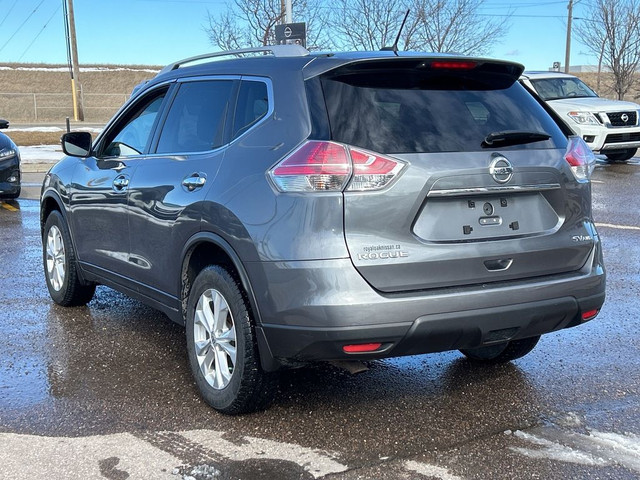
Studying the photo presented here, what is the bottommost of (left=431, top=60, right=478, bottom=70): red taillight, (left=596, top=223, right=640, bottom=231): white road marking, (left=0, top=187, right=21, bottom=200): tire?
(left=596, top=223, right=640, bottom=231): white road marking

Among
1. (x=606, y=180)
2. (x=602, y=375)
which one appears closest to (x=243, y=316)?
(x=602, y=375)

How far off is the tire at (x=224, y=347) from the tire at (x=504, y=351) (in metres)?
1.49

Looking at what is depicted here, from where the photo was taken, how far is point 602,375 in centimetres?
430

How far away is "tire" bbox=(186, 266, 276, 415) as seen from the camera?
3.52 m

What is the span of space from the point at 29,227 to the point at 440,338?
25.0 feet

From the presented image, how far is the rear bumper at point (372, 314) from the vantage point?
3.15 metres

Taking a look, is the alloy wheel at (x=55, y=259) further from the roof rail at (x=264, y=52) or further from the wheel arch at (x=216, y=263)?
the wheel arch at (x=216, y=263)

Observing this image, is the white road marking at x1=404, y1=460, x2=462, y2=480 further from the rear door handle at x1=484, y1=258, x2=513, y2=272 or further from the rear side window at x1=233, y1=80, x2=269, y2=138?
the rear side window at x1=233, y1=80, x2=269, y2=138

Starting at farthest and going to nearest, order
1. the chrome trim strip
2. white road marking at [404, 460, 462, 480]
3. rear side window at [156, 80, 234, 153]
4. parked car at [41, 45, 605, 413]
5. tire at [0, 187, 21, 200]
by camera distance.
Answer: tire at [0, 187, 21, 200], rear side window at [156, 80, 234, 153], the chrome trim strip, parked car at [41, 45, 605, 413], white road marking at [404, 460, 462, 480]

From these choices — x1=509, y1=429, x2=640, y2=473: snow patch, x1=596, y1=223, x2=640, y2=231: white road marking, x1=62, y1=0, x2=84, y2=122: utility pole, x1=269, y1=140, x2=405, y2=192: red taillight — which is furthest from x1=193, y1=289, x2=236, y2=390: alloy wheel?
x1=62, y1=0, x2=84, y2=122: utility pole

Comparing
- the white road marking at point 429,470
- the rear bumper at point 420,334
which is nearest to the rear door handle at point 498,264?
the rear bumper at point 420,334

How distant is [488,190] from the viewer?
3.38 meters

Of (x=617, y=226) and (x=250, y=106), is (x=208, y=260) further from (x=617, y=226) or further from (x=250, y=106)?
(x=617, y=226)

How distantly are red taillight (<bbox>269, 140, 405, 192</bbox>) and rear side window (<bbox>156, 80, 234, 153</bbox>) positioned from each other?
786mm
